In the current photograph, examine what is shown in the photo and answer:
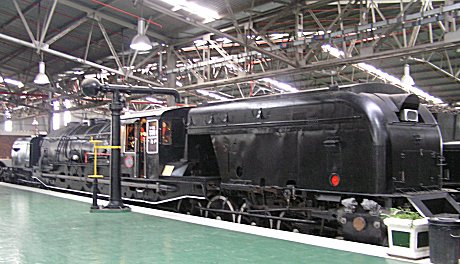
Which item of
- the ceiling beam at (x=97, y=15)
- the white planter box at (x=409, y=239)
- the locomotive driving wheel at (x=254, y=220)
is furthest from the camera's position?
the ceiling beam at (x=97, y=15)

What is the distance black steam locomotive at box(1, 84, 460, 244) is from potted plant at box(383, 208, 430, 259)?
4.13 ft

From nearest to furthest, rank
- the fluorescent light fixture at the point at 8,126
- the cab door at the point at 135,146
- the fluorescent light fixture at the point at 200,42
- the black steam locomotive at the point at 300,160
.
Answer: the black steam locomotive at the point at 300,160, the cab door at the point at 135,146, the fluorescent light fixture at the point at 200,42, the fluorescent light fixture at the point at 8,126

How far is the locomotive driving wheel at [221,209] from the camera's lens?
8.56 m

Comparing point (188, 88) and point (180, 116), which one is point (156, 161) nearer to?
point (180, 116)

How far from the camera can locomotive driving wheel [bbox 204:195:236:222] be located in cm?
856

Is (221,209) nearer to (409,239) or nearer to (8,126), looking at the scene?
(409,239)

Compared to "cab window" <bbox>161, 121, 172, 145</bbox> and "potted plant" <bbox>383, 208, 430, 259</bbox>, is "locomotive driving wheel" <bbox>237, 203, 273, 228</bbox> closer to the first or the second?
"cab window" <bbox>161, 121, 172, 145</bbox>

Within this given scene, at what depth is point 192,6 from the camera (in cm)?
1259

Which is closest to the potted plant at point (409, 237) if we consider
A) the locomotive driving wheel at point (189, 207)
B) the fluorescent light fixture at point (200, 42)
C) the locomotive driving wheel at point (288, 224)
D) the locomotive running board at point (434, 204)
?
the locomotive running board at point (434, 204)

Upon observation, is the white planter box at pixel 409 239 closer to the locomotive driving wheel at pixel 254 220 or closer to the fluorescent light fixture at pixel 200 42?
the locomotive driving wheel at pixel 254 220

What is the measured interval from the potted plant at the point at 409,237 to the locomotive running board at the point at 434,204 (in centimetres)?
138

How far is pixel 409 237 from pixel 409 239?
2cm

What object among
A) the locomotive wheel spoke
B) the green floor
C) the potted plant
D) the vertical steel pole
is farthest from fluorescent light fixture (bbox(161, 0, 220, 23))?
the potted plant

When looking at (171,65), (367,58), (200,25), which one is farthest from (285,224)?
(171,65)
